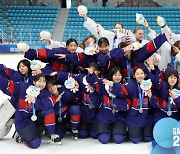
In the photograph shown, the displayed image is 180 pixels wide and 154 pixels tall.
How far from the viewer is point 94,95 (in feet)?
10.4

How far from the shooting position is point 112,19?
14086 mm

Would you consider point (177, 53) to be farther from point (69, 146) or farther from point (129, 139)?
point (69, 146)

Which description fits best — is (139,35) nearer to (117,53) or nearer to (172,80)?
(117,53)

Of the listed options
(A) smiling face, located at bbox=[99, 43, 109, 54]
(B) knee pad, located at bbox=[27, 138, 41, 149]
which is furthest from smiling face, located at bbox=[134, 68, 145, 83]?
(B) knee pad, located at bbox=[27, 138, 41, 149]

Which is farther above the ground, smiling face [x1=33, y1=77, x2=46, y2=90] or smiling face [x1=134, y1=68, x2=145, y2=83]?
smiling face [x1=134, y1=68, x2=145, y2=83]

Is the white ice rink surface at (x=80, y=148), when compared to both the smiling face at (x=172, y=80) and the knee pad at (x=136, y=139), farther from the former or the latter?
the smiling face at (x=172, y=80)

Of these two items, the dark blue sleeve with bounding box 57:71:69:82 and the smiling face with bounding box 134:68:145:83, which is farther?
the dark blue sleeve with bounding box 57:71:69:82

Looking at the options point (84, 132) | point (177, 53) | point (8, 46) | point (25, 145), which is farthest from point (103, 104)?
point (8, 46)

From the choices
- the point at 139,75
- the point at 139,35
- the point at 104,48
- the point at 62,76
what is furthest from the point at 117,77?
→ the point at 139,35

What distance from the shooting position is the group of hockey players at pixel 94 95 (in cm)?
297

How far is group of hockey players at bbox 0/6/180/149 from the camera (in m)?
2.97

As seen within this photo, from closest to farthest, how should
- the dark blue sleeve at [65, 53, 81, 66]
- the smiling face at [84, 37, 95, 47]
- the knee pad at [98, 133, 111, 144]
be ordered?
the knee pad at [98, 133, 111, 144] < the dark blue sleeve at [65, 53, 81, 66] < the smiling face at [84, 37, 95, 47]

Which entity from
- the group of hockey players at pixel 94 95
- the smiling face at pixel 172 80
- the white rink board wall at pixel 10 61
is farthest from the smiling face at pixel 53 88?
the white rink board wall at pixel 10 61

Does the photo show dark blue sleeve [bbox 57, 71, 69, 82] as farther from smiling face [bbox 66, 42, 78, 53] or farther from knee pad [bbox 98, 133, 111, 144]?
knee pad [bbox 98, 133, 111, 144]
